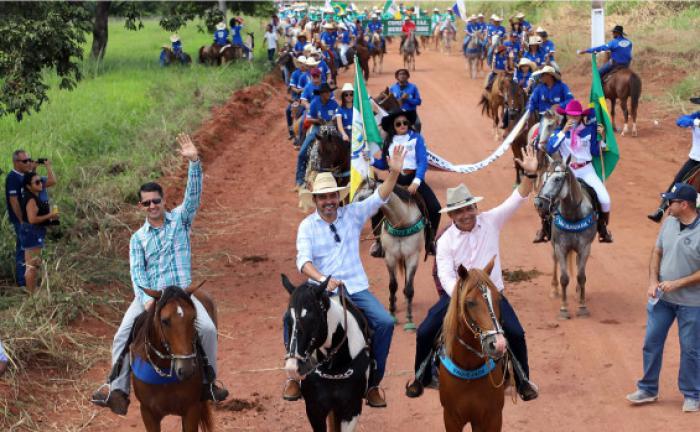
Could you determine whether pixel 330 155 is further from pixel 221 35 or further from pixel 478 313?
pixel 221 35

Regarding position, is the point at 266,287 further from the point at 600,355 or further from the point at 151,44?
the point at 151,44

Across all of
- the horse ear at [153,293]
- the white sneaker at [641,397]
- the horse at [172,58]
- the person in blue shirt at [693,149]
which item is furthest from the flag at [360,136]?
the horse at [172,58]

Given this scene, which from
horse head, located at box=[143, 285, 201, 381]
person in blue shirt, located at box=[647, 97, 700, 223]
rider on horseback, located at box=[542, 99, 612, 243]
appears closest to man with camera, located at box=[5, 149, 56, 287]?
horse head, located at box=[143, 285, 201, 381]

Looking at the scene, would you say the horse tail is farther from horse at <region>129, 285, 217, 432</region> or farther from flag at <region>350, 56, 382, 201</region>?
flag at <region>350, 56, 382, 201</region>

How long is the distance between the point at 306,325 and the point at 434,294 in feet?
23.4

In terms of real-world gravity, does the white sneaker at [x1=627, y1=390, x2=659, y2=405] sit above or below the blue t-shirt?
below

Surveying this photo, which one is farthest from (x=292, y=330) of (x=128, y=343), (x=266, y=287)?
(x=266, y=287)

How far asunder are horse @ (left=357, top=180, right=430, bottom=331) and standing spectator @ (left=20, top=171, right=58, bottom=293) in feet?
15.2

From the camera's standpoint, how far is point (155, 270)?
8.27 metres

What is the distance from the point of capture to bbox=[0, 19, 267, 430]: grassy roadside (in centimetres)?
1138

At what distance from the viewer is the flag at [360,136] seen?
1326cm

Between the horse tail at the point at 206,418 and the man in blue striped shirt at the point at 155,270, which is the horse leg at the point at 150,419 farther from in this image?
the horse tail at the point at 206,418

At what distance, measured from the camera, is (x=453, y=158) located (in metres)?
22.6

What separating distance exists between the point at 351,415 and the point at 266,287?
6.74m
